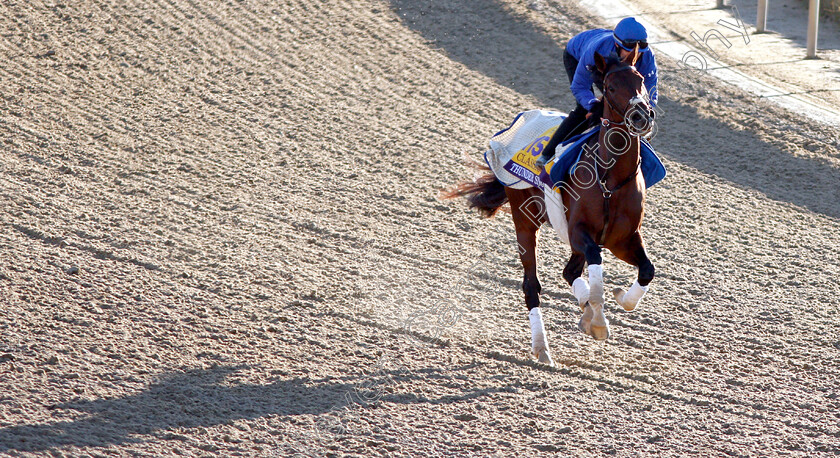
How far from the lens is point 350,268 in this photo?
627cm

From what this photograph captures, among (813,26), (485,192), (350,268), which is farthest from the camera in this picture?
(813,26)

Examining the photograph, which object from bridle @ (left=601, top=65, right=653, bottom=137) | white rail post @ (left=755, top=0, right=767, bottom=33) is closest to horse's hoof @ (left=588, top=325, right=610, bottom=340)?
bridle @ (left=601, top=65, right=653, bottom=137)

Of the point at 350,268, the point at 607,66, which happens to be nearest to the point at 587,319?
the point at 607,66

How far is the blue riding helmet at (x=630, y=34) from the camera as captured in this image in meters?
4.44

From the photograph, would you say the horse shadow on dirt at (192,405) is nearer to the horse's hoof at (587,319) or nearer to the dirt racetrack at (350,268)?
the dirt racetrack at (350,268)

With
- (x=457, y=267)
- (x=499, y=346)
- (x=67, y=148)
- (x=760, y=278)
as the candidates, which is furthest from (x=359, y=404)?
(x=67, y=148)

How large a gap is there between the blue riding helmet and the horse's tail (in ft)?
5.43

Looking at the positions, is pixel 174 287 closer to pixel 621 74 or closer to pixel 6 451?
pixel 6 451

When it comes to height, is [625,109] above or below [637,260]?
above

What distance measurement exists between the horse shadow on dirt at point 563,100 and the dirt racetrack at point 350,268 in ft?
0.16

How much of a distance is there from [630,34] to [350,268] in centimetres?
278

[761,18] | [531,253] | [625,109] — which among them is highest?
[625,109]

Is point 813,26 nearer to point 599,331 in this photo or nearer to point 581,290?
point 581,290

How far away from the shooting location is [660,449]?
4.21 metres
